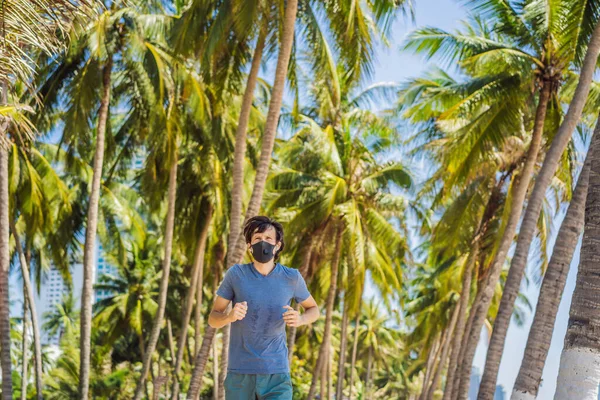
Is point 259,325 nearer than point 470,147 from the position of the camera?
Yes

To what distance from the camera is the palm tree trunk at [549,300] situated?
9.75 metres

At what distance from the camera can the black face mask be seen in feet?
17.4

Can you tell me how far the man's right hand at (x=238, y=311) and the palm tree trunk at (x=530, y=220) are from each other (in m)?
8.82

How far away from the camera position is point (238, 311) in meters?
4.98

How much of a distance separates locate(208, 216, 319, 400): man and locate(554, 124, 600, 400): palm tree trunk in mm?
2477

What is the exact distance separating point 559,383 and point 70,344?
3289 centimetres

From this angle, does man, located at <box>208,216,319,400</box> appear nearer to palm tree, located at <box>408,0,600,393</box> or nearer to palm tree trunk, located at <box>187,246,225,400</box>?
palm tree trunk, located at <box>187,246,225,400</box>

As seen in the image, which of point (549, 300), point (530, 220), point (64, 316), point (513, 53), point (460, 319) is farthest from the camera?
point (64, 316)

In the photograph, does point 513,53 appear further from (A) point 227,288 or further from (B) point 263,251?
(A) point 227,288

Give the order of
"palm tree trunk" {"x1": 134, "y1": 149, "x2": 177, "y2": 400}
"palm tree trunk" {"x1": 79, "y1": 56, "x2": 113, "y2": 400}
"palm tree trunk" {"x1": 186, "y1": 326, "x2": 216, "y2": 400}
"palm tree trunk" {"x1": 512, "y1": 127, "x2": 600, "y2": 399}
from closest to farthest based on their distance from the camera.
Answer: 1. "palm tree trunk" {"x1": 512, "y1": 127, "x2": 600, "y2": 399}
2. "palm tree trunk" {"x1": 186, "y1": 326, "x2": 216, "y2": 400}
3. "palm tree trunk" {"x1": 79, "y1": 56, "x2": 113, "y2": 400}
4. "palm tree trunk" {"x1": 134, "y1": 149, "x2": 177, "y2": 400}

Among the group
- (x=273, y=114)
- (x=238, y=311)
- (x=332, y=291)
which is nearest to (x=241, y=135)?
(x=273, y=114)

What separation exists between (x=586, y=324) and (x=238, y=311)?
3.00m

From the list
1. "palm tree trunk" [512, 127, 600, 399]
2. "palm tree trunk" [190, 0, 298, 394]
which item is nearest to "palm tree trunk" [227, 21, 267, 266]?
"palm tree trunk" [190, 0, 298, 394]

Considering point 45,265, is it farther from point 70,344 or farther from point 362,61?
point 362,61
